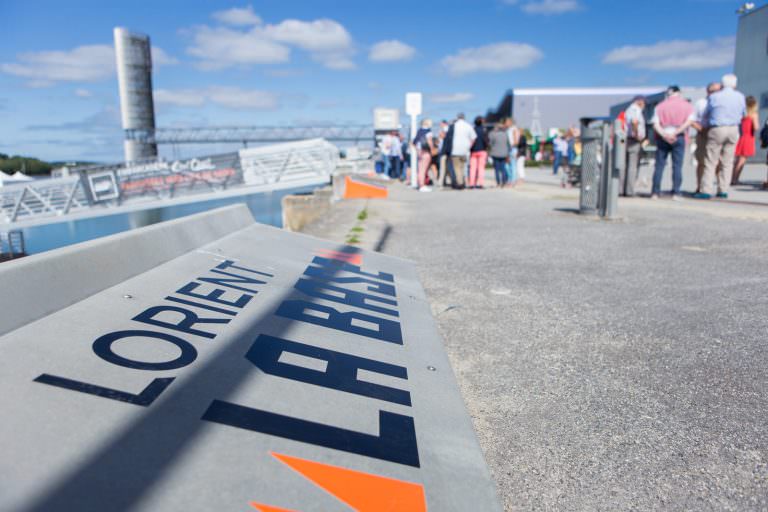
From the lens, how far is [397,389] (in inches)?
69.4

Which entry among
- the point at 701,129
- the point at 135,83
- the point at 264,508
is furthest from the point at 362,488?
the point at 135,83

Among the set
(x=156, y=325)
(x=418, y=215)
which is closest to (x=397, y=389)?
(x=156, y=325)

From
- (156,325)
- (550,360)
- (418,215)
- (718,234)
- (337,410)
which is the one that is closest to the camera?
(337,410)

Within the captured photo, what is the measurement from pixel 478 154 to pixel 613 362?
36.1 ft

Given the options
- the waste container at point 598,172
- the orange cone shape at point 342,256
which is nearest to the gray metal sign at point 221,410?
the orange cone shape at point 342,256

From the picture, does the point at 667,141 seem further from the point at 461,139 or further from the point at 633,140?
the point at 461,139

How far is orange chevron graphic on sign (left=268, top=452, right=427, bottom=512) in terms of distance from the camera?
1.20m

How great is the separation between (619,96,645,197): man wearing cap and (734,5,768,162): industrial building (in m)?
19.6

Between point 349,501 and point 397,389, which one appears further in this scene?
point 397,389

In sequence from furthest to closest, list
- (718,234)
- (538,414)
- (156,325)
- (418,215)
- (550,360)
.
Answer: (418,215) < (718,234) < (550,360) < (538,414) < (156,325)

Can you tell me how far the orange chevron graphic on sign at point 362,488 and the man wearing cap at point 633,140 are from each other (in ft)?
28.7

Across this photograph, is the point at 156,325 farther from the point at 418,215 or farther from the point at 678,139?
the point at 678,139

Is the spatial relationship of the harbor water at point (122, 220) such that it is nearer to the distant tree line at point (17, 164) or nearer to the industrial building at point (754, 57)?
the distant tree line at point (17, 164)

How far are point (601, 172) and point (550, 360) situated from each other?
519 cm
